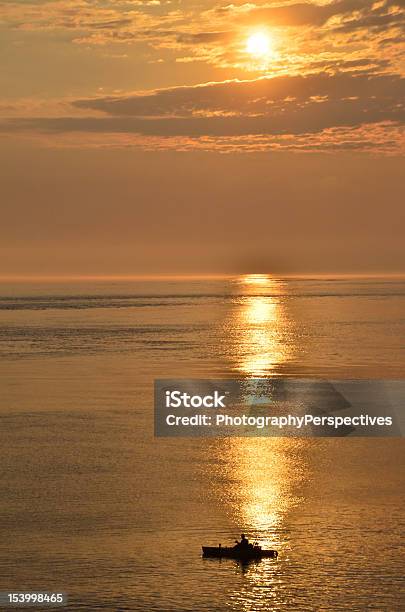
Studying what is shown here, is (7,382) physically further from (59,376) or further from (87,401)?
(87,401)

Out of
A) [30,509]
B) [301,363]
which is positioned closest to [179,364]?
[301,363]

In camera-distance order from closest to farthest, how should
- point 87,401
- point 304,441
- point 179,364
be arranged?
point 304,441 → point 87,401 → point 179,364

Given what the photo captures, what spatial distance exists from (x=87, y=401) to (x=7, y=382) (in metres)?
15.9

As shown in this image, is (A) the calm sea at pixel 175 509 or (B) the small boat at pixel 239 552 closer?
(A) the calm sea at pixel 175 509

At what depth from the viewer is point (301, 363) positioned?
391 feet

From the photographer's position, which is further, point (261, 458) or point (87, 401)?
point (87, 401)

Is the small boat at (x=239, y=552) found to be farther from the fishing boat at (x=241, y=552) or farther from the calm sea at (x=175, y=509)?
the calm sea at (x=175, y=509)
